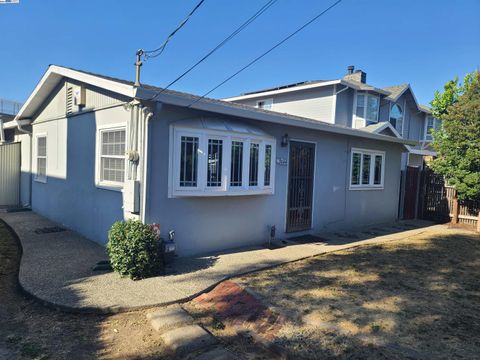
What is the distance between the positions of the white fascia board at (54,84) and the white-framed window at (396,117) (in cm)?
1836

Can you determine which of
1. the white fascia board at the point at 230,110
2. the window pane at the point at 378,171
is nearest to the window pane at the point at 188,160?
the white fascia board at the point at 230,110

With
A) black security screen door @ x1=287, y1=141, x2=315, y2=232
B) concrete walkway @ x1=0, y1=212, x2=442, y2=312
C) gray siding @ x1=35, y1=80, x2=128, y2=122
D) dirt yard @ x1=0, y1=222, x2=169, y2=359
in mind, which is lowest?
dirt yard @ x1=0, y1=222, x2=169, y2=359

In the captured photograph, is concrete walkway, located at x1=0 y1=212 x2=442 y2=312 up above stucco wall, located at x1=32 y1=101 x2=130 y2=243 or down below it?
below

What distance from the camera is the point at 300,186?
847 centimetres

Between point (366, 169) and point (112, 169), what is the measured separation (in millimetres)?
8060

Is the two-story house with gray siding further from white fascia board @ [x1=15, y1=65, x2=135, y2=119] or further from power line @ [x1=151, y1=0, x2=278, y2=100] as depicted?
white fascia board @ [x1=15, y1=65, x2=135, y2=119]

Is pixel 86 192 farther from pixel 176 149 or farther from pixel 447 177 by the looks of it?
pixel 447 177

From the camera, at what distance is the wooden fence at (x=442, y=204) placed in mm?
11500

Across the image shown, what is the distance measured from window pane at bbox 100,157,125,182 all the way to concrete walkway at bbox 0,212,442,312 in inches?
61.0

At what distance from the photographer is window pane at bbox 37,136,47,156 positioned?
33.3 ft

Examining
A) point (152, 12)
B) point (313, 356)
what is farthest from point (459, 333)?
point (152, 12)

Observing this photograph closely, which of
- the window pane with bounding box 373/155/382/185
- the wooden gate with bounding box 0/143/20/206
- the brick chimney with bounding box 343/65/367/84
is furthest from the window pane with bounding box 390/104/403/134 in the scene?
the wooden gate with bounding box 0/143/20/206

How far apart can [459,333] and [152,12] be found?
8.22 m

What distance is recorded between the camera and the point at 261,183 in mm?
7008
